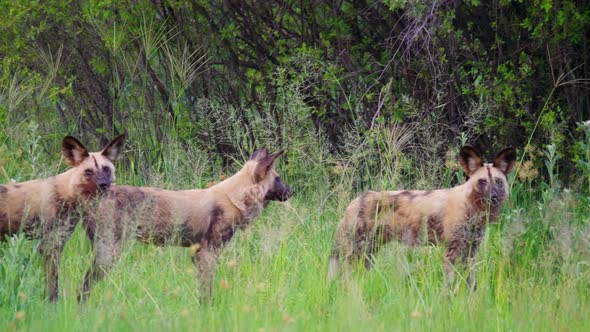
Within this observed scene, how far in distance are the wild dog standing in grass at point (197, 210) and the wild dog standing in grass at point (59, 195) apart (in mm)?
134

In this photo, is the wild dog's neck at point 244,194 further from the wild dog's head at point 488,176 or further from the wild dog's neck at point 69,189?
the wild dog's head at point 488,176

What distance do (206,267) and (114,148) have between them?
40.4 inches

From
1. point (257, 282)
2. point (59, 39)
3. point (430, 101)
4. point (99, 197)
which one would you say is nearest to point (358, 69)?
point (430, 101)

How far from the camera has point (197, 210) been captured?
6.31 meters

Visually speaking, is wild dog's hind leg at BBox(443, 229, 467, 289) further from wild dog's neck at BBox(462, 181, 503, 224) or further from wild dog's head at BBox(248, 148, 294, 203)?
wild dog's head at BBox(248, 148, 294, 203)

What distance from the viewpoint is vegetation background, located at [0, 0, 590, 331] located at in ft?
16.2

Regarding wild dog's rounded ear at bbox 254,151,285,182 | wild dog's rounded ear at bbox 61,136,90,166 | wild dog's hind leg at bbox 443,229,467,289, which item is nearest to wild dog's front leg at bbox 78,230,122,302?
wild dog's rounded ear at bbox 61,136,90,166

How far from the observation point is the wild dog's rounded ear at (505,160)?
5973 mm

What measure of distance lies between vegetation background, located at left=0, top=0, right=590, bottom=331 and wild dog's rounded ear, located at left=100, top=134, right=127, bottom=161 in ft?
1.69

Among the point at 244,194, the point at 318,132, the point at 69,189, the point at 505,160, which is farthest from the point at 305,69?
the point at 69,189

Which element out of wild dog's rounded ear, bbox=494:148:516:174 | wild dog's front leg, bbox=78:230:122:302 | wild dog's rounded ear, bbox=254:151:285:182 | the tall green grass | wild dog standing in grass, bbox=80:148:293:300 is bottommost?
the tall green grass

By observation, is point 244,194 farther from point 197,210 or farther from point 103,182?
point 103,182

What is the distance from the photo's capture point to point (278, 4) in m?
9.75

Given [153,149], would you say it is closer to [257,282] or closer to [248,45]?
[248,45]
